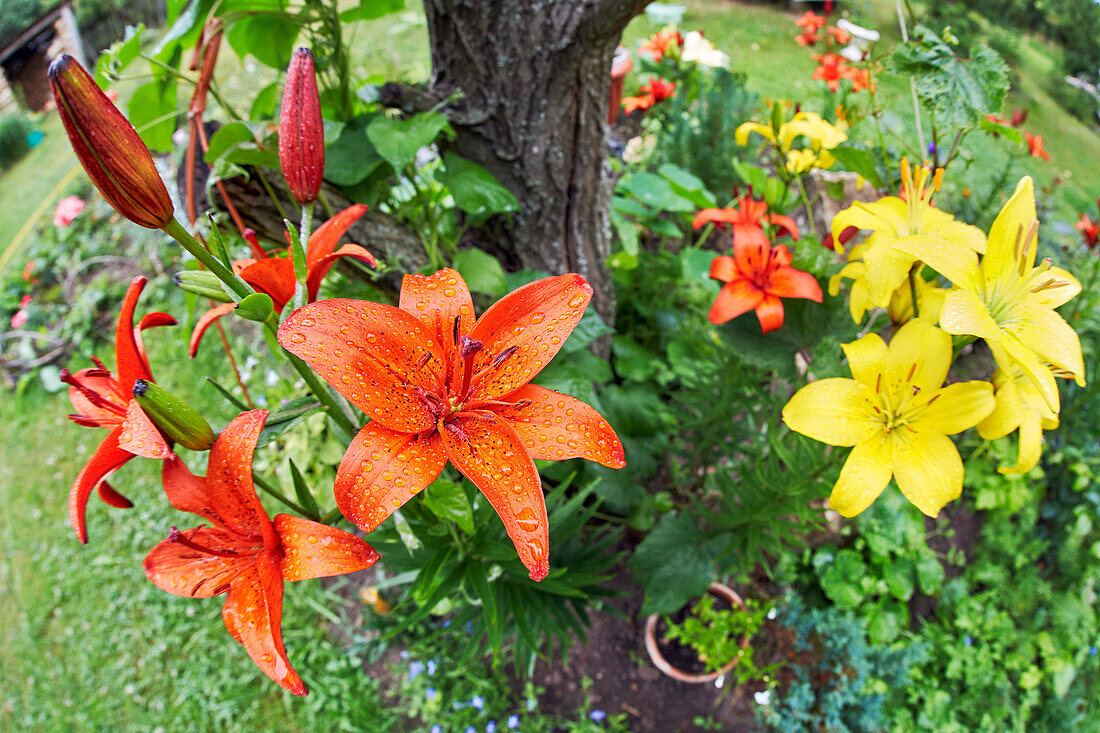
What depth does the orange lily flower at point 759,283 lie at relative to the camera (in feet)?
3.05

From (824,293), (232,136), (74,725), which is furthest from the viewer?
(74,725)

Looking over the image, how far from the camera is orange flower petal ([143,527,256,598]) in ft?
1.83

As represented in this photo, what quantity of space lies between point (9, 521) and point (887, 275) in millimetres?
2743

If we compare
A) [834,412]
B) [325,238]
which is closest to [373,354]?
[325,238]

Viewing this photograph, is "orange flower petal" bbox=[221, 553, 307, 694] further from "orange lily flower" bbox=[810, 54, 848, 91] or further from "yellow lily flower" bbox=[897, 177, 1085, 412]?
"orange lily flower" bbox=[810, 54, 848, 91]

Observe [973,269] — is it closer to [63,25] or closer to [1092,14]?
[1092,14]

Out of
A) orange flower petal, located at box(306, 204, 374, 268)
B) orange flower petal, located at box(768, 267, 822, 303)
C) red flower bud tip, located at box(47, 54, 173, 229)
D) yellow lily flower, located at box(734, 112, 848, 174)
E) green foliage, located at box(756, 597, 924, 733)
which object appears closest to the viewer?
red flower bud tip, located at box(47, 54, 173, 229)

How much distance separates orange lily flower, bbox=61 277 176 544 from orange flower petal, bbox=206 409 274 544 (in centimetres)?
4

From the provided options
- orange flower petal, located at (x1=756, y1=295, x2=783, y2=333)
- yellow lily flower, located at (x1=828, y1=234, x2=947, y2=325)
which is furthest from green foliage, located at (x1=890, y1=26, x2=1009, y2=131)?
orange flower petal, located at (x1=756, y1=295, x2=783, y2=333)

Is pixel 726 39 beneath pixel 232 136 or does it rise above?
beneath

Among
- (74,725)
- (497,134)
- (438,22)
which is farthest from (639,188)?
(74,725)

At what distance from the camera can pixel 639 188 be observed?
66.5 inches

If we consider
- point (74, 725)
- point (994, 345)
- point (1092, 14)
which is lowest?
point (74, 725)

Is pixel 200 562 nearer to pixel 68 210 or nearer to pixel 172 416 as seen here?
pixel 172 416
